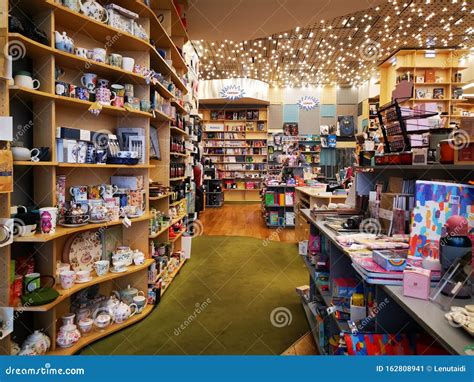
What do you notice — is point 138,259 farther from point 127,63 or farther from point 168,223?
point 127,63

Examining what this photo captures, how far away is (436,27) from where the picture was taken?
7.39 metres

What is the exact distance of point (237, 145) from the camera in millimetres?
13172

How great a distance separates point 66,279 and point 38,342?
421mm

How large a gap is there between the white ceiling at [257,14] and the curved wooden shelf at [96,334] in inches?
159

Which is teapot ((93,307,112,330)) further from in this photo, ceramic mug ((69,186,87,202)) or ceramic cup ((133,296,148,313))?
ceramic mug ((69,186,87,202))

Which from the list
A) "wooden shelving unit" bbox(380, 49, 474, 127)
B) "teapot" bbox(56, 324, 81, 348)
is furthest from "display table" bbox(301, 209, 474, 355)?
"wooden shelving unit" bbox(380, 49, 474, 127)

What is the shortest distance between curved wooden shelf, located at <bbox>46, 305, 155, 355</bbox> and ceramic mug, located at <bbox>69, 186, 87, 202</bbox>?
1.05m

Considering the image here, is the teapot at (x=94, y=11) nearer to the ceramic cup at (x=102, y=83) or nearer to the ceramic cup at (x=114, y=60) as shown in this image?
the ceramic cup at (x=114, y=60)

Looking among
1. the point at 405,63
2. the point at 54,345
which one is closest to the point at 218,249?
the point at 54,345

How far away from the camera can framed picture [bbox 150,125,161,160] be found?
375cm

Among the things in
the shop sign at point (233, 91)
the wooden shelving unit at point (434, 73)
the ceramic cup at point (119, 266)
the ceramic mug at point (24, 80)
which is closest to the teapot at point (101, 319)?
the ceramic cup at point (119, 266)

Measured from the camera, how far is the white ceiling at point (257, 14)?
15.4 feet

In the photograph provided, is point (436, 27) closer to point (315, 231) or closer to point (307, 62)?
point (307, 62)

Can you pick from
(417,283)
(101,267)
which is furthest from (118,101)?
(417,283)
